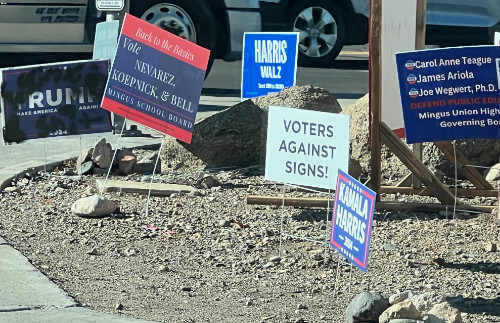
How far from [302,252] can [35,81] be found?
326cm

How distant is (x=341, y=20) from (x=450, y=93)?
27.3ft

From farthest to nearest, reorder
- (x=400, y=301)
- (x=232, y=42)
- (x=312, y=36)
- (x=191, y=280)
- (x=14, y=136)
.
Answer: (x=312, y=36) < (x=232, y=42) < (x=14, y=136) < (x=191, y=280) < (x=400, y=301)

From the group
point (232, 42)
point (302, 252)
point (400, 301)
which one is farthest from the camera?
point (232, 42)

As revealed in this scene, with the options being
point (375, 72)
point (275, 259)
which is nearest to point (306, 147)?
point (275, 259)

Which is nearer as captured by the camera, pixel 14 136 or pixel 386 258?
pixel 386 258

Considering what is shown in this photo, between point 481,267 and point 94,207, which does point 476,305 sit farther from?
point 94,207

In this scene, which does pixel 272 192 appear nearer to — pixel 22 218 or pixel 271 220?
pixel 271 220

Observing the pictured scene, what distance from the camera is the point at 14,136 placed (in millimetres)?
9492

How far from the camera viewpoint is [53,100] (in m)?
9.58

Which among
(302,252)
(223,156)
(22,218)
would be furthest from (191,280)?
(223,156)

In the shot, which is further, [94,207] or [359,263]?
[94,207]

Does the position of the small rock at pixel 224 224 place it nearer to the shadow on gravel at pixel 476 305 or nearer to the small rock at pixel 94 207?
the small rock at pixel 94 207

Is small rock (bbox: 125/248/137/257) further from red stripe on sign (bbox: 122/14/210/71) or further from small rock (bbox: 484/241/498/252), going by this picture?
small rock (bbox: 484/241/498/252)

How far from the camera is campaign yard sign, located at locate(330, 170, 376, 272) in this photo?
613 centimetres
